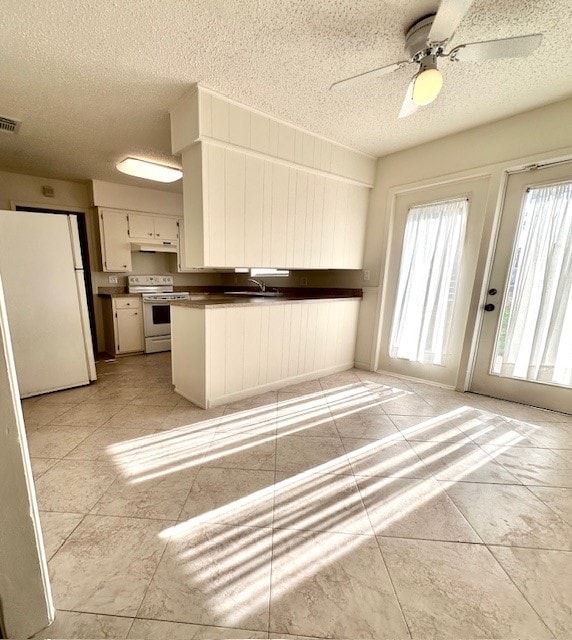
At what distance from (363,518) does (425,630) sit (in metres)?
0.46

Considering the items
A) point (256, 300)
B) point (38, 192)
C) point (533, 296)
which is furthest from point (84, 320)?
point (533, 296)

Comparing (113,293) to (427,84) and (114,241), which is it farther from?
(427,84)

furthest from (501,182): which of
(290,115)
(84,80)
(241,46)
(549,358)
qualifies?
(84,80)

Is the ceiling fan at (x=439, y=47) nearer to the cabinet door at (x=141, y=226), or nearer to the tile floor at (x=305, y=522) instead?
the tile floor at (x=305, y=522)

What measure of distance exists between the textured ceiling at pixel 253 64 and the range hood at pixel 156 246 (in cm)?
162

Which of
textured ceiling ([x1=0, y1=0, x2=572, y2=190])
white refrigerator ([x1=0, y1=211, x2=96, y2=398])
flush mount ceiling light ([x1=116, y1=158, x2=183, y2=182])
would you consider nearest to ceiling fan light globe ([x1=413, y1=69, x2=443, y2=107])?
textured ceiling ([x1=0, y1=0, x2=572, y2=190])

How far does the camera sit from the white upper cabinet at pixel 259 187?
2.19 metres

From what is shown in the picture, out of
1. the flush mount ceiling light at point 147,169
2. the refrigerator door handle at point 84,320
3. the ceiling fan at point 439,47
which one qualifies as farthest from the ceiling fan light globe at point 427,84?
the refrigerator door handle at point 84,320

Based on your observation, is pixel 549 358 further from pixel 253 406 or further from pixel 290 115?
pixel 290 115

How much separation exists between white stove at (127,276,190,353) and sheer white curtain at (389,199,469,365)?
10.9ft

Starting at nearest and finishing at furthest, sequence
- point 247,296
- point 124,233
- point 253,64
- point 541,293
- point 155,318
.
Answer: point 253,64 → point 541,293 → point 247,296 → point 124,233 → point 155,318

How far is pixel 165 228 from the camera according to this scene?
448 cm

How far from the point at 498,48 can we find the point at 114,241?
176 inches

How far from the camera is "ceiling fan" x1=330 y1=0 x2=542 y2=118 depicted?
1.23m
